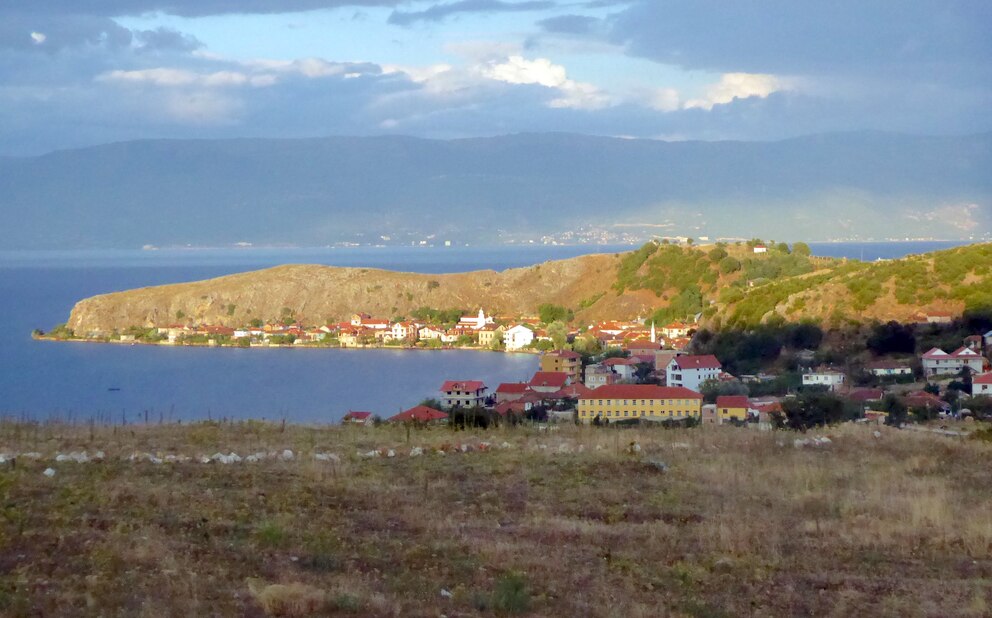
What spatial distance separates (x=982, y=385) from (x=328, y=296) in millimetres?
63975

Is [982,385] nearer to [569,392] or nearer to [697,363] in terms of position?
[697,363]

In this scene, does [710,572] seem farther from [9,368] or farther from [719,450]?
[9,368]

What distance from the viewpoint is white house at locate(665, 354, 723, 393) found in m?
36.9

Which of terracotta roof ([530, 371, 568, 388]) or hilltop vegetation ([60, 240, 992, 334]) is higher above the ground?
hilltop vegetation ([60, 240, 992, 334])

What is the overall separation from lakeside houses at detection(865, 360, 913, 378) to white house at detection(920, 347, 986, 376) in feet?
2.05

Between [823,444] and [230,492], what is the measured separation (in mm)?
7892

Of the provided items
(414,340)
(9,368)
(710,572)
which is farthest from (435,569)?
(414,340)

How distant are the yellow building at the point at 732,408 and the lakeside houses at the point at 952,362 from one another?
9.06 metres

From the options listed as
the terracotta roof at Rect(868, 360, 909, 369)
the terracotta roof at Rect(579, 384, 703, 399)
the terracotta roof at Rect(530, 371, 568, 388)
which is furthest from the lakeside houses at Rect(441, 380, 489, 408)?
the terracotta roof at Rect(868, 360, 909, 369)

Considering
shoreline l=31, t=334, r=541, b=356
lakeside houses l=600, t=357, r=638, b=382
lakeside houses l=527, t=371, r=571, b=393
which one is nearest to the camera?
lakeside houses l=527, t=371, r=571, b=393

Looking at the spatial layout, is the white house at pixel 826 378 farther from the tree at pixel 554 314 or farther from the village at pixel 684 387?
the tree at pixel 554 314

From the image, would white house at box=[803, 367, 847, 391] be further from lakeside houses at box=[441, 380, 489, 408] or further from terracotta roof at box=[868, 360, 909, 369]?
lakeside houses at box=[441, 380, 489, 408]

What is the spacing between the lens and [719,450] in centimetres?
1361

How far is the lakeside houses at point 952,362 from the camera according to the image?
32375mm
